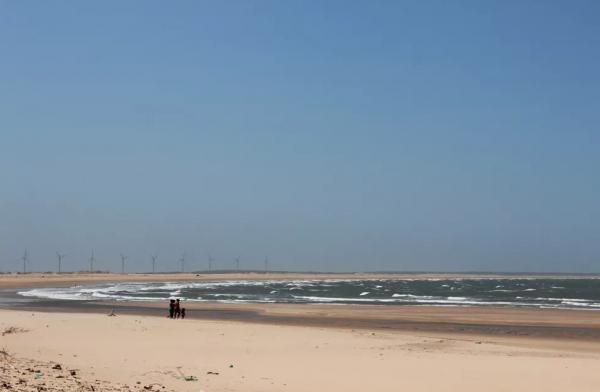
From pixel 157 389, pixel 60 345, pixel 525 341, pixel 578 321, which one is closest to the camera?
pixel 157 389

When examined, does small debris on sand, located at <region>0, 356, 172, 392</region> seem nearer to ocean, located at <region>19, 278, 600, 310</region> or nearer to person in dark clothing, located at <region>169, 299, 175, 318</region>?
person in dark clothing, located at <region>169, 299, 175, 318</region>

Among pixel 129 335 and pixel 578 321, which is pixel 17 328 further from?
pixel 578 321

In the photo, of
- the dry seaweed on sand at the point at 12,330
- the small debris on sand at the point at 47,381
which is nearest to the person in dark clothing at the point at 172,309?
the dry seaweed on sand at the point at 12,330

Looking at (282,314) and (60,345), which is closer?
(60,345)

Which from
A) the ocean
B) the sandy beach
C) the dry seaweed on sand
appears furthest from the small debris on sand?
the ocean

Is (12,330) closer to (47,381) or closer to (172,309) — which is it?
(172,309)

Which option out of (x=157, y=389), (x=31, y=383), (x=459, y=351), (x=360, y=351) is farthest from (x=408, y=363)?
(x=31, y=383)

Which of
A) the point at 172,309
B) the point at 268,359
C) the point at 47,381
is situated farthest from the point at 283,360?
the point at 172,309

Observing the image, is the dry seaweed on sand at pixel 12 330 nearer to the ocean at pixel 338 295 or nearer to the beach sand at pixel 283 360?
the beach sand at pixel 283 360

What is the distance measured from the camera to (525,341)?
26172 mm

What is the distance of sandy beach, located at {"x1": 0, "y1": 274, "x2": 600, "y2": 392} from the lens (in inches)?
515

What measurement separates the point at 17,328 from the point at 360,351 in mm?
12486

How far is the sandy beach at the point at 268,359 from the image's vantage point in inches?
515

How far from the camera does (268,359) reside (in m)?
16.9
